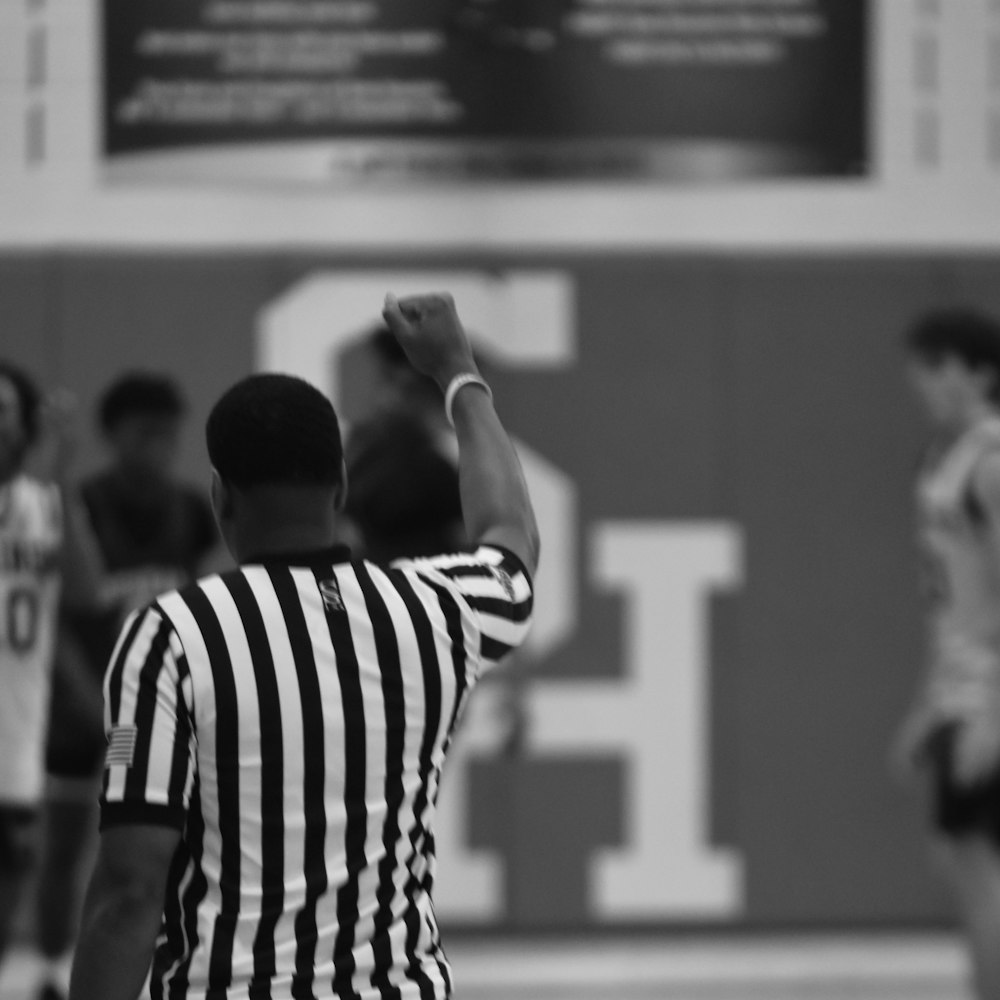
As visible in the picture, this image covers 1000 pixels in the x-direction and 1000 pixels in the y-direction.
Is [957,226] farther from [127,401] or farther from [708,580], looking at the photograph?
[127,401]

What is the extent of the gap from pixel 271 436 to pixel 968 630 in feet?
9.61

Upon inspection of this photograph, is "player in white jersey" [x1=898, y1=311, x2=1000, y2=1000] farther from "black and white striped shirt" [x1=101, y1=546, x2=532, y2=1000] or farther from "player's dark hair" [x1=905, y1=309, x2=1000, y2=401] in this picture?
"black and white striped shirt" [x1=101, y1=546, x2=532, y2=1000]

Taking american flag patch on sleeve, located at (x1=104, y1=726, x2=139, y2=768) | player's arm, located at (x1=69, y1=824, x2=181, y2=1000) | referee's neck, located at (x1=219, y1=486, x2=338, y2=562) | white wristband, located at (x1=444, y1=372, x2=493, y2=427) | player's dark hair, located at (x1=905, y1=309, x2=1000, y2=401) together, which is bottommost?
player's arm, located at (x1=69, y1=824, x2=181, y2=1000)

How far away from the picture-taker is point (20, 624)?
4.48 m

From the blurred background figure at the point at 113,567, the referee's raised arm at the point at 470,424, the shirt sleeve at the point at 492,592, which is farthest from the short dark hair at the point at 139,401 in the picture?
the shirt sleeve at the point at 492,592

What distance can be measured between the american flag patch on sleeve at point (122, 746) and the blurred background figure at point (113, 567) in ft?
10.8

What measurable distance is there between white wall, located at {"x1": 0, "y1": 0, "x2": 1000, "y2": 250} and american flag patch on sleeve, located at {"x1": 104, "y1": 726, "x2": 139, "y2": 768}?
4369 millimetres

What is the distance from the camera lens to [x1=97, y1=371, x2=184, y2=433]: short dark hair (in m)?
5.21

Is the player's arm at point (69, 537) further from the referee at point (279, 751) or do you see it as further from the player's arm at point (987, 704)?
the referee at point (279, 751)

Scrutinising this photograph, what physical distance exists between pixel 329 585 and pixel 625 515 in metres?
4.19

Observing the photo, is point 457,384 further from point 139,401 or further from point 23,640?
point 139,401

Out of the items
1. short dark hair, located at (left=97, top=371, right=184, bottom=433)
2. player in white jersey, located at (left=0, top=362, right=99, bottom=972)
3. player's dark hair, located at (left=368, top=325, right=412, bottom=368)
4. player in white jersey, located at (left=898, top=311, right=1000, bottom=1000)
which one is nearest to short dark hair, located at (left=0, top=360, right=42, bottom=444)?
player in white jersey, located at (left=0, top=362, right=99, bottom=972)

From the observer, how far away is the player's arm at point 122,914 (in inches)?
68.2

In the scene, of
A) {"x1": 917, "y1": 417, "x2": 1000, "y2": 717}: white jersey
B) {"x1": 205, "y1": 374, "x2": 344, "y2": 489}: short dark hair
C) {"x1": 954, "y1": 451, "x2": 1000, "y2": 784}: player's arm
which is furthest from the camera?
{"x1": 917, "y1": 417, "x2": 1000, "y2": 717}: white jersey
